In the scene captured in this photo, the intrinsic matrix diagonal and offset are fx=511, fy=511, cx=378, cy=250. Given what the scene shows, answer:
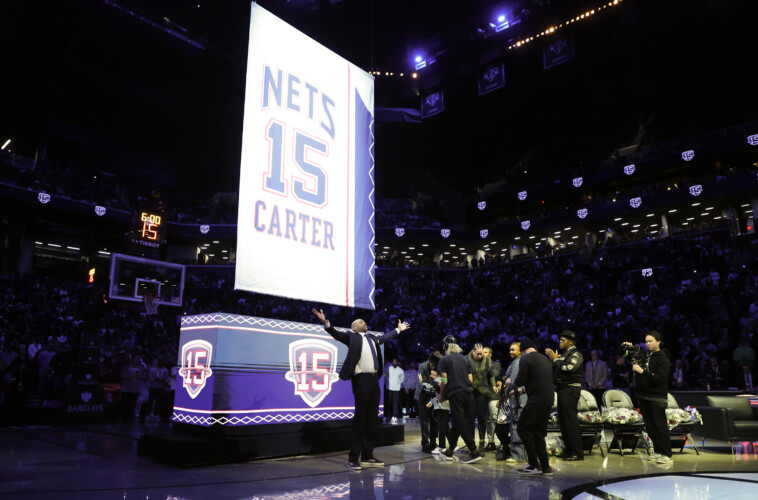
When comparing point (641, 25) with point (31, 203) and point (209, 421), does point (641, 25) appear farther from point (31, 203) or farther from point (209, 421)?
point (31, 203)

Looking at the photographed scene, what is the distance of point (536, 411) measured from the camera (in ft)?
18.0

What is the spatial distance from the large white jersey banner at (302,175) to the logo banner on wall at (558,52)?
16843mm

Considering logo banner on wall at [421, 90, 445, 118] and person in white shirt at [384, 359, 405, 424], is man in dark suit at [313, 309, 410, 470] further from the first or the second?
logo banner on wall at [421, 90, 445, 118]

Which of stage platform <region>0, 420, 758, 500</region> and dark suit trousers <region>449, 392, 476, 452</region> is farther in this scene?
dark suit trousers <region>449, 392, 476, 452</region>

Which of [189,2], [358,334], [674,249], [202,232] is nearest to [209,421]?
[358,334]

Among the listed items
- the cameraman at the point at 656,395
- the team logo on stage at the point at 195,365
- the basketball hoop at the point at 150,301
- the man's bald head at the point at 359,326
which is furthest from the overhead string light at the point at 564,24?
the team logo on stage at the point at 195,365

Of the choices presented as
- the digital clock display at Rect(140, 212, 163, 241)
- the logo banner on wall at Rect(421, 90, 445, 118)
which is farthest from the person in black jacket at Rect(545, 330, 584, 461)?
the logo banner on wall at Rect(421, 90, 445, 118)

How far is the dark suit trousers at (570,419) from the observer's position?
654 cm

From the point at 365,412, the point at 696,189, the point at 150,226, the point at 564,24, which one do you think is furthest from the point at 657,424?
the point at 696,189

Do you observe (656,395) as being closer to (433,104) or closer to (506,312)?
(506,312)

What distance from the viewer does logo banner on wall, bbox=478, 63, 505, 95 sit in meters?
24.4

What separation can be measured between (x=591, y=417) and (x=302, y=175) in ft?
17.2

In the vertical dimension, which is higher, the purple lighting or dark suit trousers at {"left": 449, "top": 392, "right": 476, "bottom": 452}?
the purple lighting

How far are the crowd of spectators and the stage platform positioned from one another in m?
6.41
